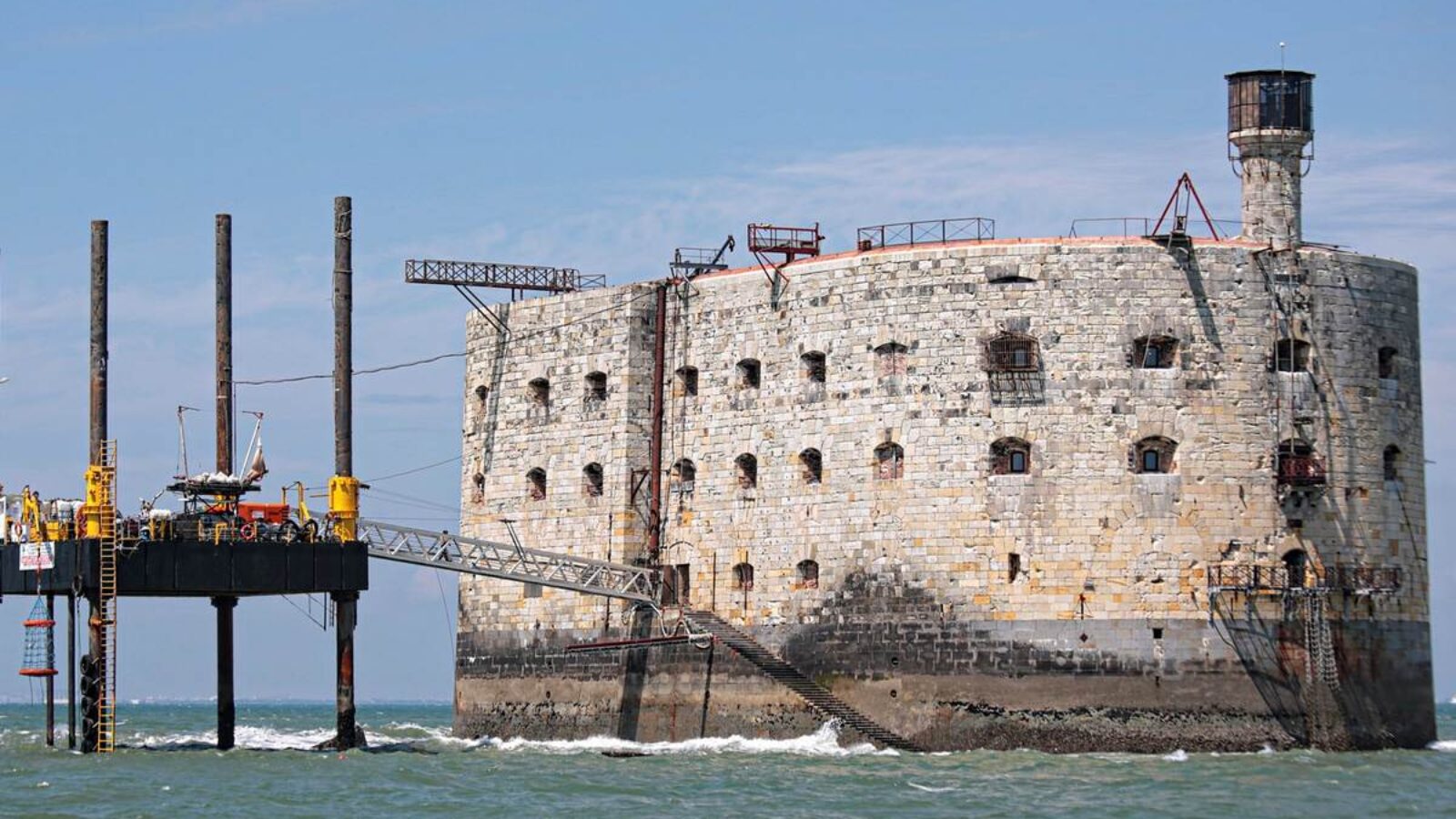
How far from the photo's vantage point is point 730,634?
65.7 metres

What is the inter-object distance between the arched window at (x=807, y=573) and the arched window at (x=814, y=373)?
147 inches

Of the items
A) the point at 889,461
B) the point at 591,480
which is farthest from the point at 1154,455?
the point at 591,480

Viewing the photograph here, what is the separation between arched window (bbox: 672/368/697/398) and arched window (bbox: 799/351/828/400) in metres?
4.09

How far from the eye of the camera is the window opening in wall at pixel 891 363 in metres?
62.7

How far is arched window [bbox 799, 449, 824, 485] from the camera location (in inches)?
2542

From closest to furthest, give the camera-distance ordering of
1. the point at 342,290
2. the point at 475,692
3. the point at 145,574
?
the point at 145,574
the point at 342,290
the point at 475,692

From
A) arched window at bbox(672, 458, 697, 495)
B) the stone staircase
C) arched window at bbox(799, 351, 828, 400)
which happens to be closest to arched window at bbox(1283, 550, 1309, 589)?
the stone staircase

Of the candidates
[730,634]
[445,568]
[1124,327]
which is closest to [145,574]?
[445,568]

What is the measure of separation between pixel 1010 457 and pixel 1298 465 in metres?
6.14

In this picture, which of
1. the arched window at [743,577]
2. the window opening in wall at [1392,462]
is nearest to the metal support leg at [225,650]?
the arched window at [743,577]

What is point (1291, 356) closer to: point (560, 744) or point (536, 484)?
point (560, 744)

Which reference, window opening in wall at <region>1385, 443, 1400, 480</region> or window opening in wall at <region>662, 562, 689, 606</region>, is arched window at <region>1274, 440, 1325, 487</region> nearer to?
window opening in wall at <region>1385, 443, 1400, 480</region>

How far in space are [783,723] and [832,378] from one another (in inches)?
308

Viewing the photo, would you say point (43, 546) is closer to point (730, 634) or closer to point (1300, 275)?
point (730, 634)
